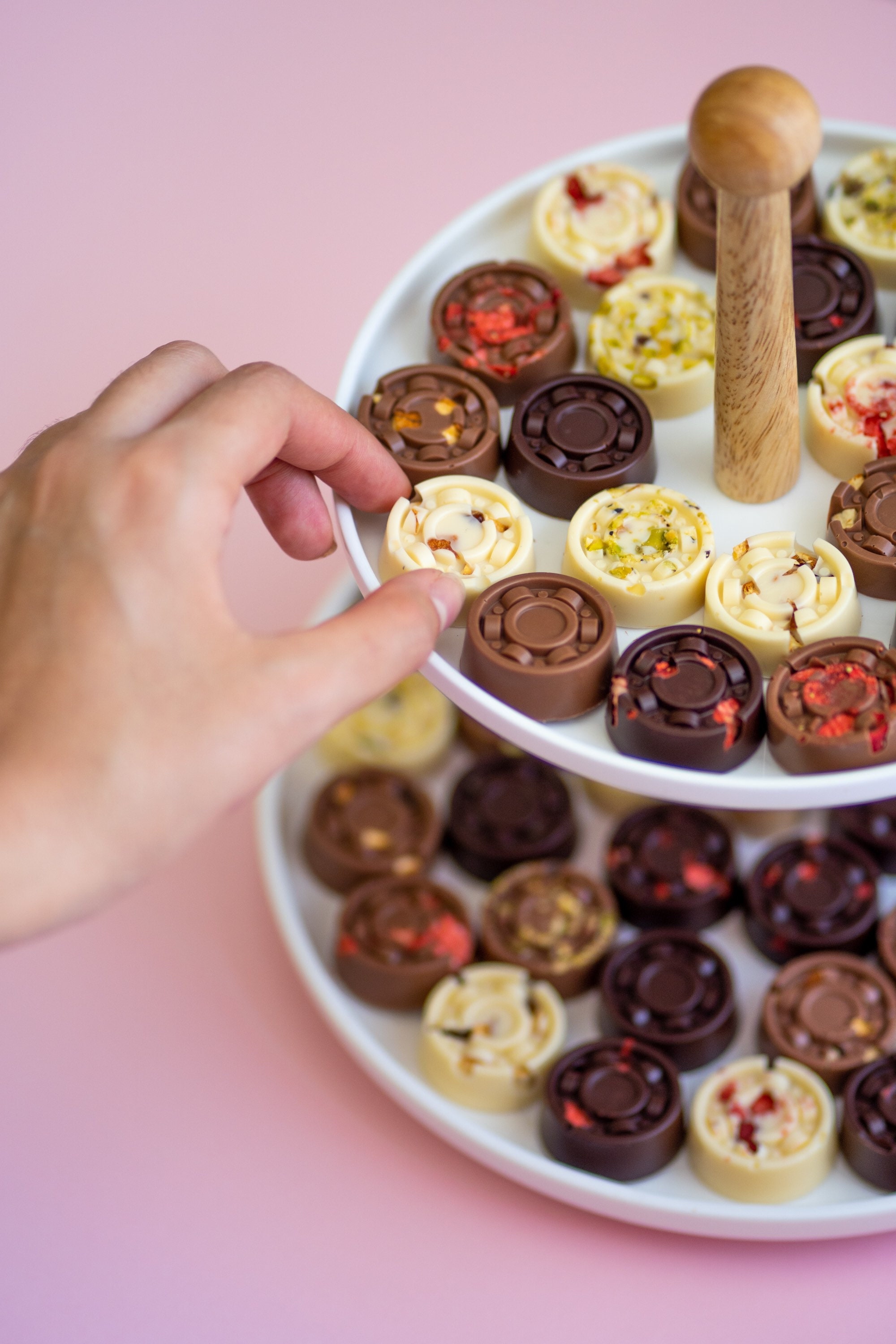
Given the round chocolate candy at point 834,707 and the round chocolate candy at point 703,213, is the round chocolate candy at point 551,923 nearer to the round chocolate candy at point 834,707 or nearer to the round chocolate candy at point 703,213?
the round chocolate candy at point 834,707

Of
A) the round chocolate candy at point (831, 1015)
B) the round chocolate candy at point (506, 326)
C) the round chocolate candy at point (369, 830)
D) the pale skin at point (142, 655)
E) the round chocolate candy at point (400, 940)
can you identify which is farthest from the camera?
the round chocolate candy at point (369, 830)

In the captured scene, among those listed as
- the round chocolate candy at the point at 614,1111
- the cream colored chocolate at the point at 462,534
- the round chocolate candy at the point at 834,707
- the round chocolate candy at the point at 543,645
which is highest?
the cream colored chocolate at the point at 462,534

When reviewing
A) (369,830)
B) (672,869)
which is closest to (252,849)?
(369,830)

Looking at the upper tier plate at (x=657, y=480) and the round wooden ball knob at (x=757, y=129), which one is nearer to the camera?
the round wooden ball knob at (x=757, y=129)

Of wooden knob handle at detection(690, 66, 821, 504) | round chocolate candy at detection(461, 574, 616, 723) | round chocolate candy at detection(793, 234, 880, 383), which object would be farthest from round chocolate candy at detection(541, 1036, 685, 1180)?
round chocolate candy at detection(793, 234, 880, 383)

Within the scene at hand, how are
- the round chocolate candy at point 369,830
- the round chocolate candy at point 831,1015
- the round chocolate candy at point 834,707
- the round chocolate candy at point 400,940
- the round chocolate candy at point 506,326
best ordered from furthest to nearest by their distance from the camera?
the round chocolate candy at point 369,830 < the round chocolate candy at point 400,940 < the round chocolate candy at point 831,1015 < the round chocolate candy at point 506,326 < the round chocolate candy at point 834,707

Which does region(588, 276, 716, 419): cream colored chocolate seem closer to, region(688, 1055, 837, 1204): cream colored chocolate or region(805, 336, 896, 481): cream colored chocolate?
region(805, 336, 896, 481): cream colored chocolate

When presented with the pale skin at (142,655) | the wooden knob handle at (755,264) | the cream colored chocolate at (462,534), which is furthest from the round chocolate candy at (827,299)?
the pale skin at (142,655)
